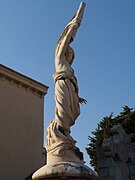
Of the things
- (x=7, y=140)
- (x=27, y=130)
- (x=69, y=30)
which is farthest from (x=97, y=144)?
(x=69, y=30)

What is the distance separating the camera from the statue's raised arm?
658cm

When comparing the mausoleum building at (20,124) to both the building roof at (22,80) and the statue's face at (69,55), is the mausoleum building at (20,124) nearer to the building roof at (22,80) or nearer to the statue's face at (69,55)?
the building roof at (22,80)

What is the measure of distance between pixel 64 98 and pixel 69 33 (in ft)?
4.55

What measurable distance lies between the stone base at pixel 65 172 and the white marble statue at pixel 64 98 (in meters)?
0.29

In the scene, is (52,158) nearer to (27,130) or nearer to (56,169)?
(56,169)

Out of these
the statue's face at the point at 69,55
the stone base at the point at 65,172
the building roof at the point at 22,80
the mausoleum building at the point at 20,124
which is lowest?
the stone base at the point at 65,172

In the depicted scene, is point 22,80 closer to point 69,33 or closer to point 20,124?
point 20,124

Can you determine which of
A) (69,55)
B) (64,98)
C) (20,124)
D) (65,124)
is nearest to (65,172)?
(65,124)

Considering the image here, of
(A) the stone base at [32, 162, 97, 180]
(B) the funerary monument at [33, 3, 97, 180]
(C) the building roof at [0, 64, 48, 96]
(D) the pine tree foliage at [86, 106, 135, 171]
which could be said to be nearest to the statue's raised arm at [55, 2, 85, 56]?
(B) the funerary monument at [33, 3, 97, 180]

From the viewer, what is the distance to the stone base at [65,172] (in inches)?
204

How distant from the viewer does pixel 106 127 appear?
2522cm

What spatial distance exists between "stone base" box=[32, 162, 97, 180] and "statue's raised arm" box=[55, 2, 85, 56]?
221 centimetres

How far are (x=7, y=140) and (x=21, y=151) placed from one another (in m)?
1.37

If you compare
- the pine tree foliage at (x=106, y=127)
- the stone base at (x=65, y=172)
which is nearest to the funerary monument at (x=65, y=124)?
the stone base at (x=65, y=172)
